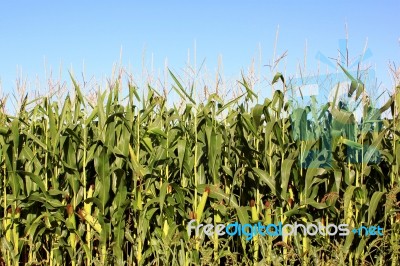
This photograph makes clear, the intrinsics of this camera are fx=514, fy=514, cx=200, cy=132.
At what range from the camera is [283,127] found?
14.0 ft

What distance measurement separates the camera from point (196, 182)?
13.9 ft

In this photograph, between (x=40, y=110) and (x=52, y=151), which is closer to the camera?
(x=52, y=151)

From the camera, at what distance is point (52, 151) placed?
444cm

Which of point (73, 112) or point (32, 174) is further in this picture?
point (73, 112)

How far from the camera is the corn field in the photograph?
4.18m

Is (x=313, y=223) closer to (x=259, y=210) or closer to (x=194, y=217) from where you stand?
(x=259, y=210)

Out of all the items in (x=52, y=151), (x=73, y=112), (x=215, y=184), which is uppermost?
(x=73, y=112)

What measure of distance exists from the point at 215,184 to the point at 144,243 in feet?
2.71

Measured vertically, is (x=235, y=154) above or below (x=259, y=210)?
above

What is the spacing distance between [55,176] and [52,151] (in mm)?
218

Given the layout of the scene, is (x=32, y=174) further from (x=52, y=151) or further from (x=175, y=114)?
(x=175, y=114)

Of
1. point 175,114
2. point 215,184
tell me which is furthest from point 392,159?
point 175,114

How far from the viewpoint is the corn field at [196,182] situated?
418cm

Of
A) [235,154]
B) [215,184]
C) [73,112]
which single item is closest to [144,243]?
[215,184]
